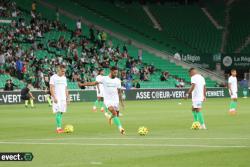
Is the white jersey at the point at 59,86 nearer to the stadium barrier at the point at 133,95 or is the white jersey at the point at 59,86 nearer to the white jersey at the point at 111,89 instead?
the white jersey at the point at 111,89

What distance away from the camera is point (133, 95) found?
206 feet

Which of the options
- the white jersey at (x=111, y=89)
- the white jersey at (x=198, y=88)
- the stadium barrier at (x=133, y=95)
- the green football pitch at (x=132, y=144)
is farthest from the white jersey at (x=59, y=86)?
the stadium barrier at (x=133, y=95)

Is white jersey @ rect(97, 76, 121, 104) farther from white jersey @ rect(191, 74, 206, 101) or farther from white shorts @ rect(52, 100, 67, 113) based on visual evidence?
white jersey @ rect(191, 74, 206, 101)

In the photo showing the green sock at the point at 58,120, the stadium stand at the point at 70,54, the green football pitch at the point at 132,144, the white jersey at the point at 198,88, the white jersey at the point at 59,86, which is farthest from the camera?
the stadium stand at the point at 70,54

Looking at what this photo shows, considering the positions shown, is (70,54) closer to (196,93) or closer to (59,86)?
(196,93)

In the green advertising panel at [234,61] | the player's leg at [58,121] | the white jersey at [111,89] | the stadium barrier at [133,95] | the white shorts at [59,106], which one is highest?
the green advertising panel at [234,61]

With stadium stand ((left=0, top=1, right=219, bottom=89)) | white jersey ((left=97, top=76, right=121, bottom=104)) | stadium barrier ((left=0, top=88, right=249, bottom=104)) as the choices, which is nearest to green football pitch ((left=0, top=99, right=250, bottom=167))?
white jersey ((left=97, top=76, right=121, bottom=104))

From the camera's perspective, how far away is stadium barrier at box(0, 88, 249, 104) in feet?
179

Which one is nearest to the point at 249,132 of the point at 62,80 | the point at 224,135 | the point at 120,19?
the point at 224,135

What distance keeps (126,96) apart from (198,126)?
113 feet

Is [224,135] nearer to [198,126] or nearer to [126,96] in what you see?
[198,126]

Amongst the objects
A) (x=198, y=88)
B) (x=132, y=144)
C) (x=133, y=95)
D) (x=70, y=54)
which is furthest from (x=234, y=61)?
(x=132, y=144)

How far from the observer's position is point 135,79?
6706cm

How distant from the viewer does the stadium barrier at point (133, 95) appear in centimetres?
5453
